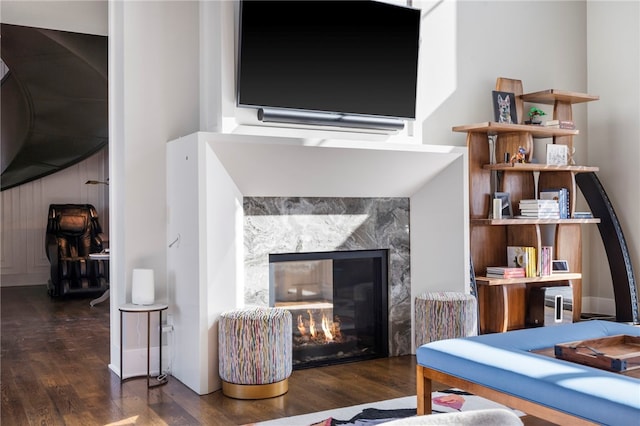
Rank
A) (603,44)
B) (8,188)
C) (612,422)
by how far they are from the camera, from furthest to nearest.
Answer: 1. (8,188)
2. (603,44)
3. (612,422)

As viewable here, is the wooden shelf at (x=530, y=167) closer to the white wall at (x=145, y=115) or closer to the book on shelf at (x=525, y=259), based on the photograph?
the book on shelf at (x=525, y=259)

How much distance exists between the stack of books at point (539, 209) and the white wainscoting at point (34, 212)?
6362mm

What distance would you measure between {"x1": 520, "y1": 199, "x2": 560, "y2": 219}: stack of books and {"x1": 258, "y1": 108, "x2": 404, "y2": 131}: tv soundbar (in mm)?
1471

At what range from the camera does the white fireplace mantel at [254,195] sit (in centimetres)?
380

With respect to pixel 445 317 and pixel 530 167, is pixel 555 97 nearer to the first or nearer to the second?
pixel 530 167

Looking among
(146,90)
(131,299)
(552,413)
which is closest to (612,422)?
(552,413)

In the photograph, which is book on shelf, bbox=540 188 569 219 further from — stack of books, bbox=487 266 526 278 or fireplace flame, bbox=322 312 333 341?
fireplace flame, bbox=322 312 333 341

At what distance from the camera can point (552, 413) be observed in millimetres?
2318

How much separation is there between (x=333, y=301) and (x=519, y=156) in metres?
1.94

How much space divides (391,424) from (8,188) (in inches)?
355

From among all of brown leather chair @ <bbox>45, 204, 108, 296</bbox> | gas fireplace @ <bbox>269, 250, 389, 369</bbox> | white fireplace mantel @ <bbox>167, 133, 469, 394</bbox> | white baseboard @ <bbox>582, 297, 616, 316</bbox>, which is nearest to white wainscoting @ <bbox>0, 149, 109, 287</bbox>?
brown leather chair @ <bbox>45, 204, 108, 296</bbox>

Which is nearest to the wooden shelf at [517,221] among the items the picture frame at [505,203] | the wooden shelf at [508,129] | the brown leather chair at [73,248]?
the picture frame at [505,203]

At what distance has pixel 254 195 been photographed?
4.20 metres

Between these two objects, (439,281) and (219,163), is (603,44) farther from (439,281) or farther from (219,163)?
(219,163)
